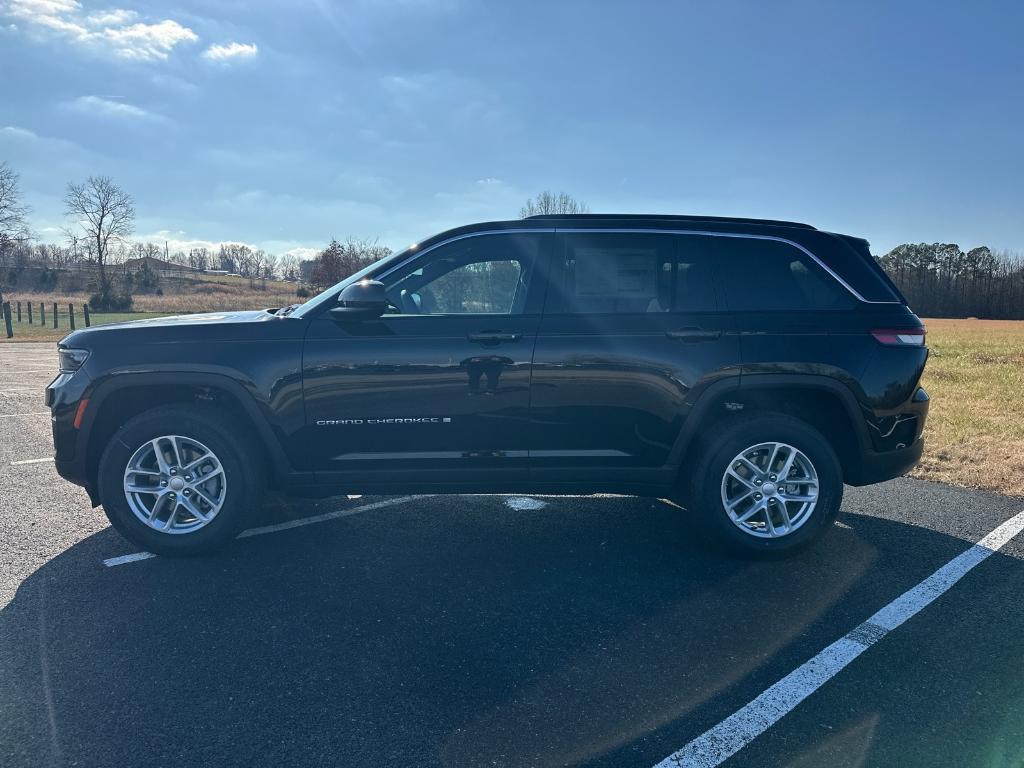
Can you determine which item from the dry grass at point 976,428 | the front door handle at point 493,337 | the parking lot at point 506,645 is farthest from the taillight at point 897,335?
the dry grass at point 976,428

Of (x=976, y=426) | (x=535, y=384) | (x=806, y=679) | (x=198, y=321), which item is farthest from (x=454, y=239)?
(x=976, y=426)

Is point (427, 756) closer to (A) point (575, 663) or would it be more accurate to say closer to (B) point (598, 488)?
(A) point (575, 663)

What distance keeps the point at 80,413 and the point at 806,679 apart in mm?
3958

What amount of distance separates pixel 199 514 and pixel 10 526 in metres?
1.53

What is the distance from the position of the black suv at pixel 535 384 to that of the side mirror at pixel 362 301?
0.02m

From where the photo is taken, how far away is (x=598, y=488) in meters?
4.04

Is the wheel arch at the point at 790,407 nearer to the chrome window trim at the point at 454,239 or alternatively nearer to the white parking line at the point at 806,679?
the white parking line at the point at 806,679

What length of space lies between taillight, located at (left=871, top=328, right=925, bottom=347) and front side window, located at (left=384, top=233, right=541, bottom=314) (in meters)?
2.05

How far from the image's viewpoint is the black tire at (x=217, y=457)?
12.7ft

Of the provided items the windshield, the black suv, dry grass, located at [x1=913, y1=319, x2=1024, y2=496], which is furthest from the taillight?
the windshield

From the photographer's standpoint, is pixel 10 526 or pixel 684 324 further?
pixel 10 526

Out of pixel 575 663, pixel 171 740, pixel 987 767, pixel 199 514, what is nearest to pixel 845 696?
pixel 987 767

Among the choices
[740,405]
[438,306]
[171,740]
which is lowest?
[171,740]

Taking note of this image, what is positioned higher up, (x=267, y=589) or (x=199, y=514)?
(x=199, y=514)
